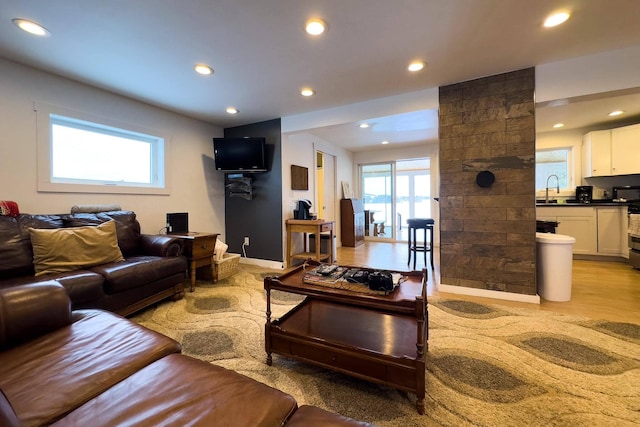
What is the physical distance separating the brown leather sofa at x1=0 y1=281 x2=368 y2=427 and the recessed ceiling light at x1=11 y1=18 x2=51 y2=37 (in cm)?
196

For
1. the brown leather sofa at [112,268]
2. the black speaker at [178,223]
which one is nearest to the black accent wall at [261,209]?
the black speaker at [178,223]

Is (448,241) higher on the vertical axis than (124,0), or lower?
lower

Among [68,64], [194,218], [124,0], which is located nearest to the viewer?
[124,0]

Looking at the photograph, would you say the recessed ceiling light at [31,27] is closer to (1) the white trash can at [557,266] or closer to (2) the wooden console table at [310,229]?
(2) the wooden console table at [310,229]

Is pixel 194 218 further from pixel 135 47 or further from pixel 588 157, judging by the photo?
pixel 588 157

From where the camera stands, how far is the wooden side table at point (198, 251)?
3.01 metres

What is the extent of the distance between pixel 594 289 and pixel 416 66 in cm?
313

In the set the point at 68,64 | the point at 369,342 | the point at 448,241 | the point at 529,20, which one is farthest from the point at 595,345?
the point at 68,64

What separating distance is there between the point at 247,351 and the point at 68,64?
Result: 3.03 metres

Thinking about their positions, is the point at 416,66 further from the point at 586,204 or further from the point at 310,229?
the point at 586,204

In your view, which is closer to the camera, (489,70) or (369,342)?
(369,342)

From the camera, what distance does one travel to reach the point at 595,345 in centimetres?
181

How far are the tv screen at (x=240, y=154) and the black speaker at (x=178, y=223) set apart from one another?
898mm

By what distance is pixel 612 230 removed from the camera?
406cm
